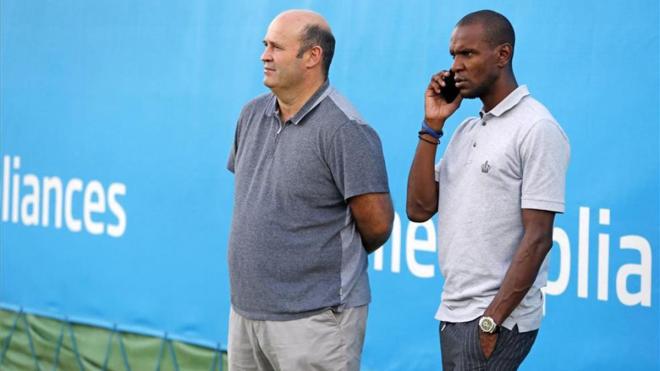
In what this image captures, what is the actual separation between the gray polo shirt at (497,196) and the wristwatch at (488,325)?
0.17ft

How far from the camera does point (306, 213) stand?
126 inches

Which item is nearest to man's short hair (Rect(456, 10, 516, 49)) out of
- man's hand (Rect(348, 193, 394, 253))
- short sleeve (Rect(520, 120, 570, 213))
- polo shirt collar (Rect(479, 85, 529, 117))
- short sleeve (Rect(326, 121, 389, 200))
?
polo shirt collar (Rect(479, 85, 529, 117))

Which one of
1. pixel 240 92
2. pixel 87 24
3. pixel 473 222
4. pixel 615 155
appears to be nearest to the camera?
pixel 473 222

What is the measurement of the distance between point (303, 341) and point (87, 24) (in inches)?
A: 89.9

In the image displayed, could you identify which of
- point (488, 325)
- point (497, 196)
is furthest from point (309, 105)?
point (488, 325)

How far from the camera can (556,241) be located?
360 centimetres

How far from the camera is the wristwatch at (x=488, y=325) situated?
2777mm

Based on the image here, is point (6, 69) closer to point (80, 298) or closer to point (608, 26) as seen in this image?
point (80, 298)

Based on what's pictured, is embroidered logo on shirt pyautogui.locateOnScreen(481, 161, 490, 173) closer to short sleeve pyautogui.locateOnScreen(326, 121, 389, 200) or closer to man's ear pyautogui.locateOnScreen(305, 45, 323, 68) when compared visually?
short sleeve pyautogui.locateOnScreen(326, 121, 389, 200)

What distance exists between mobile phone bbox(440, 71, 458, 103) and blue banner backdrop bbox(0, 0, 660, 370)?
658 millimetres

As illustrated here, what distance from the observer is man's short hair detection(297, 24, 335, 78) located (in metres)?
3.25

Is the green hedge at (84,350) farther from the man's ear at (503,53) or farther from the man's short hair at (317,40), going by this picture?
the man's ear at (503,53)

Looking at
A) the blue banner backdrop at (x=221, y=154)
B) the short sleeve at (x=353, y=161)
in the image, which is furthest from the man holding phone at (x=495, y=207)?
the blue banner backdrop at (x=221, y=154)

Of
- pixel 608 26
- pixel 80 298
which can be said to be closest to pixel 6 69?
pixel 80 298
